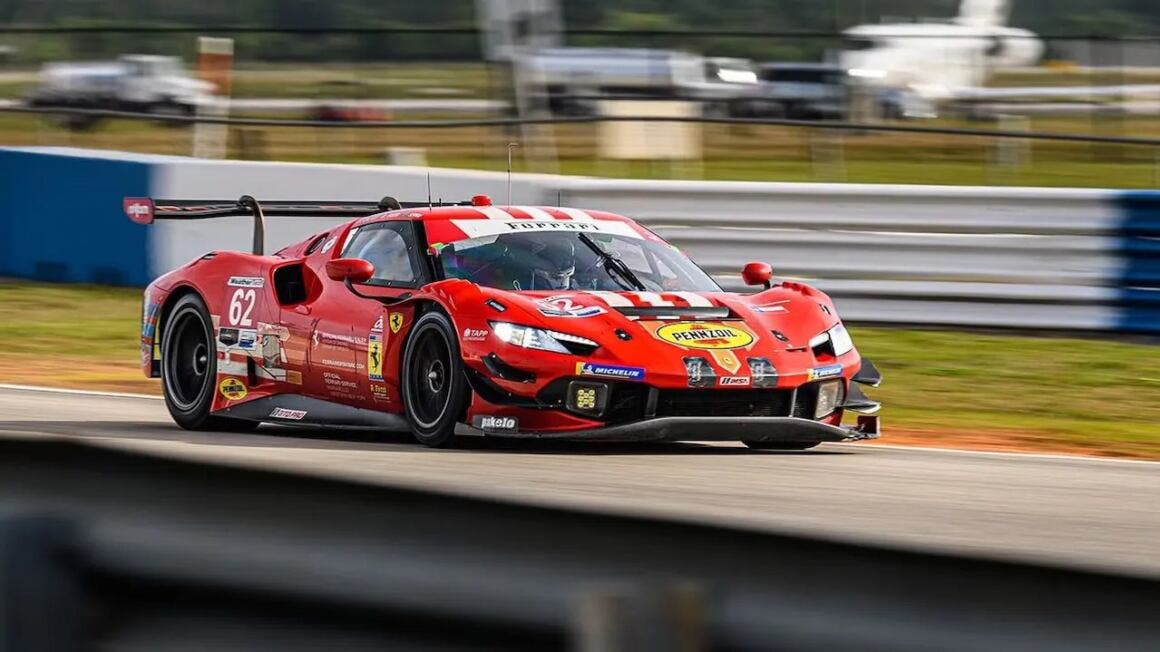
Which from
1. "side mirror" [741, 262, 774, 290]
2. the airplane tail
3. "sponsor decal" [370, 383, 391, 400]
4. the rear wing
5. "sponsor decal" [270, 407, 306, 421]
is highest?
the airplane tail

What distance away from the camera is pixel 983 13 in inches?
796

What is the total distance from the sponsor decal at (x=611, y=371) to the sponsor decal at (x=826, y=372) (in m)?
0.84

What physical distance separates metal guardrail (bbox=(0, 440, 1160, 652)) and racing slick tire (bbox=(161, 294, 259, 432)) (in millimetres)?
7323

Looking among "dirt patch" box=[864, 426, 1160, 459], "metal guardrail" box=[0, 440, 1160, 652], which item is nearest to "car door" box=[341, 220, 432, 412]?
"dirt patch" box=[864, 426, 1160, 459]

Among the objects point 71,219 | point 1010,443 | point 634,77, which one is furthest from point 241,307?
point 634,77

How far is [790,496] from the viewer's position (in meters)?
6.38

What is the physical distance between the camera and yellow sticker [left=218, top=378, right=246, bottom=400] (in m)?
9.44

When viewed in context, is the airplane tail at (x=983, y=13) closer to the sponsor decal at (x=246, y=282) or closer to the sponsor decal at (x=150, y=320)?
the sponsor decal at (x=150, y=320)

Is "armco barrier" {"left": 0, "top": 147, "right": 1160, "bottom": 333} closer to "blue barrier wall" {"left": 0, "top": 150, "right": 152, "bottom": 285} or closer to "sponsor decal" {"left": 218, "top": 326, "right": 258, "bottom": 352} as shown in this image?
"blue barrier wall" {"left": 0, "top": 150, "right": 152, "bottom": 285}

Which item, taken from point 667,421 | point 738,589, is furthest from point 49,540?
point 667,421

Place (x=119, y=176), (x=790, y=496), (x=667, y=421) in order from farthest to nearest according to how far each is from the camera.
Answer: (x=119, y=176) → (x=667, y=421) → (x=790, y=496)

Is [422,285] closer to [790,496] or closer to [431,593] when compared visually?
[790,496]

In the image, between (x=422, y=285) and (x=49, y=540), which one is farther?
(x=422, y=285)

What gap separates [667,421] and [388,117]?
13680mm
